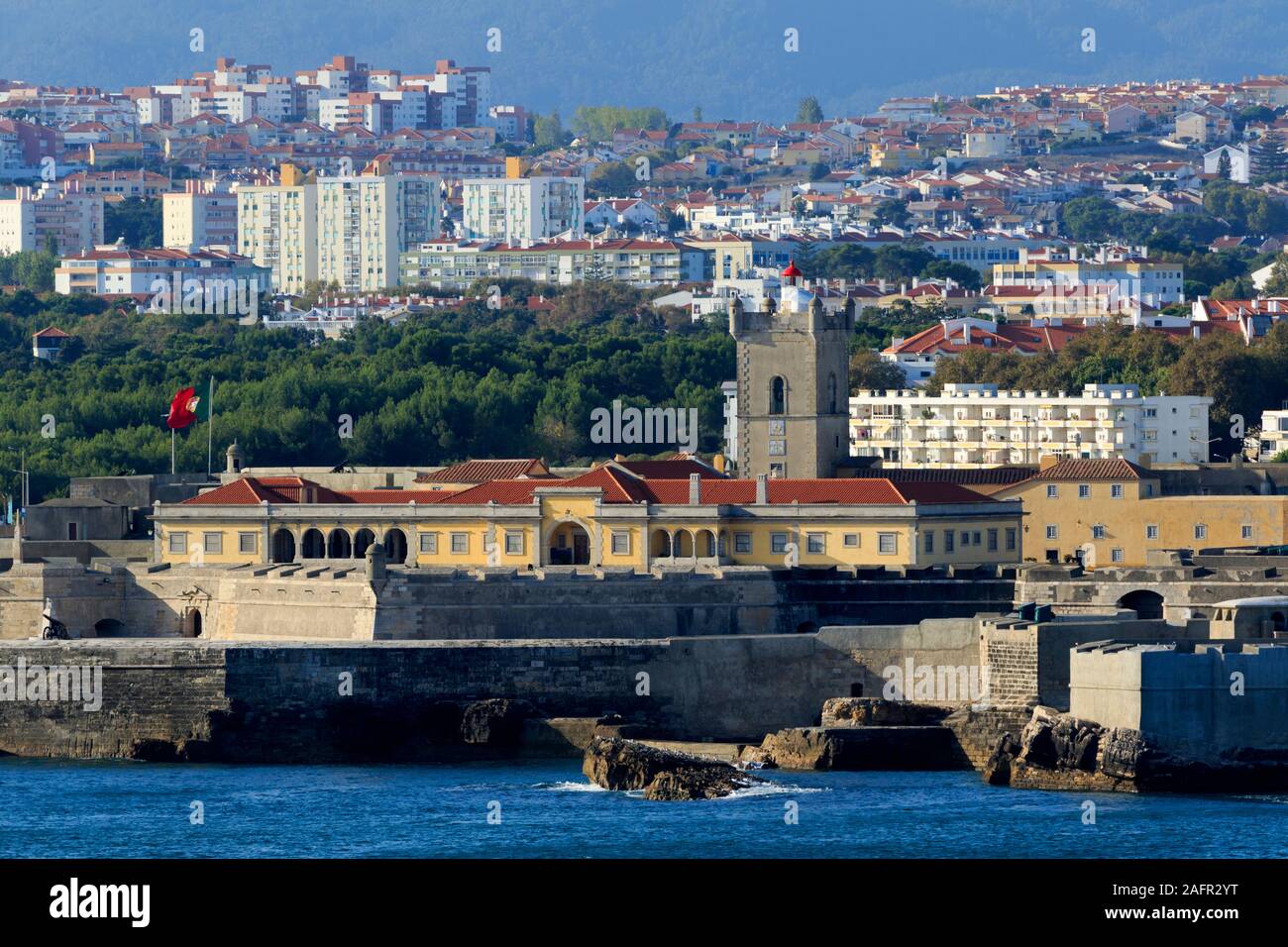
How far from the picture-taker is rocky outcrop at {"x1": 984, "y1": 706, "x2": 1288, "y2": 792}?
166 feet

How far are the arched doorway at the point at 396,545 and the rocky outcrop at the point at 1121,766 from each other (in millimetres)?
19057

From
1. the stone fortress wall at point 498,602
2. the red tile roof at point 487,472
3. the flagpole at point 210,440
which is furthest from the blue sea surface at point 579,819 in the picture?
the flagpole at point 210,440

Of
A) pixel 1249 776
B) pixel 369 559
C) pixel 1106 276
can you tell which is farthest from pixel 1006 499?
pixel 1106 276

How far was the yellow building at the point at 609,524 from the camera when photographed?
6625 centimetres

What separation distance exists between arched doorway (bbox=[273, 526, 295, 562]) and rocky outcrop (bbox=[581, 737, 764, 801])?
1651 centimetres

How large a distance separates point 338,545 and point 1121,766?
70.6 ft

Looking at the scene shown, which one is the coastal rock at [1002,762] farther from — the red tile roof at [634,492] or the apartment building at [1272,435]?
the apartment building at [1272,435]

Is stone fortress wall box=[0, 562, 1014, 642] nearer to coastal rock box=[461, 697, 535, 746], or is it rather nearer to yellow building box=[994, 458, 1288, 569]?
coastal rock box=[461, 697, 535, 746]

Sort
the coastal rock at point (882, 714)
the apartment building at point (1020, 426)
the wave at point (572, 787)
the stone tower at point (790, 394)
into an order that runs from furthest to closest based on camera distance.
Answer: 1. the apartment building at point (1020, 426)
2. the stone tower at point (790, 394)
3. the coastal rock at point (882, 714)
4. the wave at point (572, 787)

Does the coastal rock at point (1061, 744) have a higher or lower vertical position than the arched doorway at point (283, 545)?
lower

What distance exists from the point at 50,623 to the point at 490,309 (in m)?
122

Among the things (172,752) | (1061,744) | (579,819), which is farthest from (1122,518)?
(579,819)

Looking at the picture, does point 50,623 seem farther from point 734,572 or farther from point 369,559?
point 734,572

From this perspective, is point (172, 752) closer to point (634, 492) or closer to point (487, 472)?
point (634, 492)
